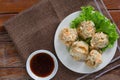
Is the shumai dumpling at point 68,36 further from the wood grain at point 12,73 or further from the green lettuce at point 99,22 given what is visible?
the wood grain at point 12,73

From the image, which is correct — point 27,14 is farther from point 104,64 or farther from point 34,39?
point 104,64

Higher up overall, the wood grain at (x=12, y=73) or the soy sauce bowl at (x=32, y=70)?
the soy sauce bowl at (x=32, y=70)

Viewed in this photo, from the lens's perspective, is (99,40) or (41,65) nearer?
(99,40)

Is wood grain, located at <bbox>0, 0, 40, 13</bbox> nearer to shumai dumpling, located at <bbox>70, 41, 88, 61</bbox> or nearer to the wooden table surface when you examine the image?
the wooden table surface

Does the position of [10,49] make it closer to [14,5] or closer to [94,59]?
[14,5]

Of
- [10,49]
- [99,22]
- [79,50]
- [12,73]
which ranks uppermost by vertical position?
[99,22]

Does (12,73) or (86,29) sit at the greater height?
(86,29)

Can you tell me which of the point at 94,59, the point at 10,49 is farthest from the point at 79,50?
the point at 10,49

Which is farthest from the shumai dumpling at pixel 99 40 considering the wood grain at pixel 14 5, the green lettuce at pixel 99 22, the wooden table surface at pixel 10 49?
the wood grain at pixel 14 5
